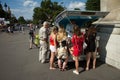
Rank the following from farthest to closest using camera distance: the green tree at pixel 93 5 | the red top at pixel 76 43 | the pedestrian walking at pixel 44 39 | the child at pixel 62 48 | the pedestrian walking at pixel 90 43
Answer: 1. the green tree at pixel 93 5
2. the pedestrian walking at pixel 44 39
3. the pedestrian walking at pixel 90 43
4. the child at pixel 62 48
5. the red top at pixel 76 43

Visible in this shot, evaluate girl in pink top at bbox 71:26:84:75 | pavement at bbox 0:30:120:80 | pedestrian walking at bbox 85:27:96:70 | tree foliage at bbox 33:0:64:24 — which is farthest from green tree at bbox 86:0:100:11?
girl in pink top at bbox 71:26:84:75

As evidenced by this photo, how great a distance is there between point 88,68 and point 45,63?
223 centimetres

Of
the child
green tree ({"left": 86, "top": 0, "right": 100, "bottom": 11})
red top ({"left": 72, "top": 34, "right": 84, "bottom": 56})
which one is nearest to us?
red top ({"left": 72, "top": 34, "right": 84, "bottom": 56})

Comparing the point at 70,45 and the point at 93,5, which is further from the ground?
the point at 93,5

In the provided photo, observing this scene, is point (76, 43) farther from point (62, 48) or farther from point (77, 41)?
point (62, 48)

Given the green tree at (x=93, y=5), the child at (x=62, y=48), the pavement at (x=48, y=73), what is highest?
the green tree at (x=93, y=5)

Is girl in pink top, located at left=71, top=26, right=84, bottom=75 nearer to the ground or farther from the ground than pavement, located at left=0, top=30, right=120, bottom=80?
farther from the ground

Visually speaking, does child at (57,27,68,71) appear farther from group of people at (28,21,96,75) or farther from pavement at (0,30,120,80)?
pavement at (0,30,120,80)

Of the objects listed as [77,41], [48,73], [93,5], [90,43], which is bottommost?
[48,73]

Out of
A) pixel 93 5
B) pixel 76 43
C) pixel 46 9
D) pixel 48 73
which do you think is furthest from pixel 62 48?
pixel 46 9

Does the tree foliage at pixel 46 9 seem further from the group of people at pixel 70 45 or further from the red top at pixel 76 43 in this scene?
the red top at pixel 76 43

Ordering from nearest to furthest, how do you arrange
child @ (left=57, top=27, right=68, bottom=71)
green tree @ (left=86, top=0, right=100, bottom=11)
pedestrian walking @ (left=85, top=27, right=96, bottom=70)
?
child @ (left=57, top=27, right=68, bottom=71) < pedestrian walking @ (left=85, top=27, right=96, bottom=70) < green tree @ (left=86, top=0, right=100, bottom=11)

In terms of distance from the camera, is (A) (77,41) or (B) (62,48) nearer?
(A) (77,41)

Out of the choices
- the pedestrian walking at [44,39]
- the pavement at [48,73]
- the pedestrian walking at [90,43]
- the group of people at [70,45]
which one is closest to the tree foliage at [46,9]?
the pedestrian walking at [44,39]
